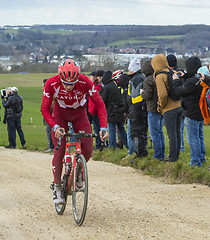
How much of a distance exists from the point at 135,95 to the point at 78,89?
4528 mm

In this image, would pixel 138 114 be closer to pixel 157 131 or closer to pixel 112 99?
pixel 157 131

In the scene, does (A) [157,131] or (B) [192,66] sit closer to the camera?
(B) [192,66]

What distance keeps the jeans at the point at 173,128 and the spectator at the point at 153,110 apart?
0.51m

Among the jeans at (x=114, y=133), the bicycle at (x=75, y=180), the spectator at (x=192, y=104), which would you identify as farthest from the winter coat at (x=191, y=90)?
the jeans at (x=114, y=133)

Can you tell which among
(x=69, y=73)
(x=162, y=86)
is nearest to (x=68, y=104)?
(x=69, y=73)

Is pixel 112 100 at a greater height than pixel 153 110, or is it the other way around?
pixel 153 110

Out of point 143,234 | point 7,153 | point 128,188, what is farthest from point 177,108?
point 7,153

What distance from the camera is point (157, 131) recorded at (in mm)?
11625

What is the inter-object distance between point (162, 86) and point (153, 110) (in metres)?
0.84

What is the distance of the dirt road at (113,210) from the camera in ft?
21.5

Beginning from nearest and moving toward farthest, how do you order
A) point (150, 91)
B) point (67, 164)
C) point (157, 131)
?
1. point (67, 164)
2. point (150, 91)
3. point (157, 131)

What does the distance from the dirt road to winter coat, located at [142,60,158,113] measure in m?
1.49

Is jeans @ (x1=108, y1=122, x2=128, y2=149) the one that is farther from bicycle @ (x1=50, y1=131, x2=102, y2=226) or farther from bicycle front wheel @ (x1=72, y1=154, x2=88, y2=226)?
bicycle front wheel @ (x1=72, y1=154, x2=88, y2=226)

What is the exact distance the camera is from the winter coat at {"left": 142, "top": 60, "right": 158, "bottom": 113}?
11266 millimetres
